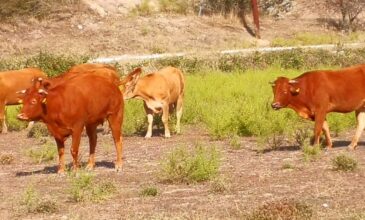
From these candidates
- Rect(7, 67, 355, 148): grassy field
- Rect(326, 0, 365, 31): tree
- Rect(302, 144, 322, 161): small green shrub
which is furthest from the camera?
Rect(326, 0, 365, 31): tree

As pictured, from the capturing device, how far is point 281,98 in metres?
15.6

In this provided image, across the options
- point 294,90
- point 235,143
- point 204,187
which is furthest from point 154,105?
point 204,187

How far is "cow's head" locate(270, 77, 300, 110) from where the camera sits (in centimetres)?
1547

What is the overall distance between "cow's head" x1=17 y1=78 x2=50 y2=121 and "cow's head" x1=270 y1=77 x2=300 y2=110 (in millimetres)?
4450

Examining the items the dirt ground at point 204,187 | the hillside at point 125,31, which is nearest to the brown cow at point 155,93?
the dirt ground at point 204,187

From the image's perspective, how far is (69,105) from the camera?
42.7ft

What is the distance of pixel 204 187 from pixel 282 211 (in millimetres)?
2453

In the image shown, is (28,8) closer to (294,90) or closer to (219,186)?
(294,90)

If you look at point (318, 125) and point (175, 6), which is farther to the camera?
point (175, 6)

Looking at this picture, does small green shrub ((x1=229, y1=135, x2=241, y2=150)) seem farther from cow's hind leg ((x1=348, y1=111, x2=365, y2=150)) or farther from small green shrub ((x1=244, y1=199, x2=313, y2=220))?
small green shrub ((x1=244, y1=199, x2=313, y2=220))

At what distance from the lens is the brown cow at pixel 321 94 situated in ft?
50.5

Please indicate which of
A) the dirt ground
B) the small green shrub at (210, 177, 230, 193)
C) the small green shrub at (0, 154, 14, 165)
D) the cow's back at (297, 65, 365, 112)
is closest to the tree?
the cow's back at (297, 65, 365, 112)

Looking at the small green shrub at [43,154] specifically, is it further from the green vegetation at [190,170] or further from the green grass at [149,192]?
the green grass at [149,192]

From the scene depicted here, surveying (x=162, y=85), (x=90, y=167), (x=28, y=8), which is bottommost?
(x=90, y=167)
